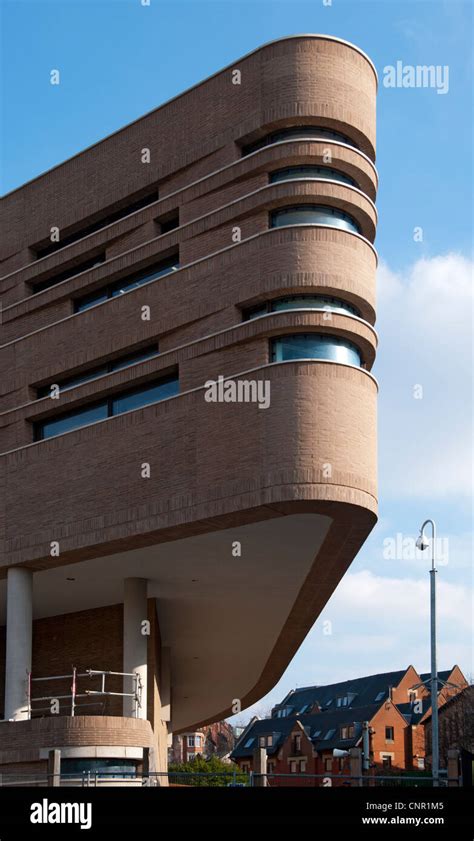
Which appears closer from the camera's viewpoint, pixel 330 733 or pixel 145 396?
pixel 145 396

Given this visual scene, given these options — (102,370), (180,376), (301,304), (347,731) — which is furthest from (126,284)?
(347,731)

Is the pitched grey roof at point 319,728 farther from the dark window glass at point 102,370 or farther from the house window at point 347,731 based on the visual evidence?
the dark window glass at point 102,370

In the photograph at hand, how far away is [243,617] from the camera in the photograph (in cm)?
3497

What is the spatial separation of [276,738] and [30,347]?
64.2m

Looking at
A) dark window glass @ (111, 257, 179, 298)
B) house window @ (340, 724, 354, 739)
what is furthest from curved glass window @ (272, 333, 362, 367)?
house window @ (340, 724, 354, 739)

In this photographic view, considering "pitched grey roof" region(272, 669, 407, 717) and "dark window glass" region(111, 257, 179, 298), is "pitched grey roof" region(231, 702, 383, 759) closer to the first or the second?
"pitched grey roof" region(272, 669, 407, 717)

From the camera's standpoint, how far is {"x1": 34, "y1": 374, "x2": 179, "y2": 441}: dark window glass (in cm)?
2577

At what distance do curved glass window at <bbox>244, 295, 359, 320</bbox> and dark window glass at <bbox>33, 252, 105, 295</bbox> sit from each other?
245 inches

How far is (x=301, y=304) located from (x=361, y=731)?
56760 millimetres

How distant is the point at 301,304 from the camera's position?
78.9 ft

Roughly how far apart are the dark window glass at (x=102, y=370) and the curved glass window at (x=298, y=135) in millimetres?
5503
